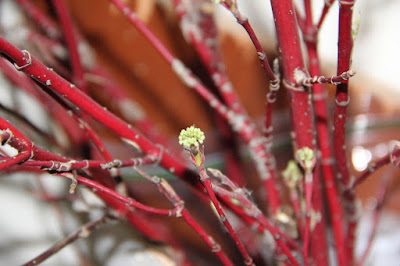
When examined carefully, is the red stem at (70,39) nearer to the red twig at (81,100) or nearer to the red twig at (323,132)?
the red twig at (81,100)

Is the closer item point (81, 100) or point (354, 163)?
point (81, 100)

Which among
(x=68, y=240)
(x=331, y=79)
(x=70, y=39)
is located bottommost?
(x=68, y=240)

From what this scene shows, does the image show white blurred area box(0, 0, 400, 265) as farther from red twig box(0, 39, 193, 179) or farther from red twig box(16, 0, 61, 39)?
red twig box(0, 39, 193, 179)

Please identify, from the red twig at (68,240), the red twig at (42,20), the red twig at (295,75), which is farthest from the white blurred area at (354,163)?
the red twig at (295,75)

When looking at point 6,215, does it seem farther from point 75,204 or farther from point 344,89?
point 344,89

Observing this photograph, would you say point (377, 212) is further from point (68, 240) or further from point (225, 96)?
point (68, 240)

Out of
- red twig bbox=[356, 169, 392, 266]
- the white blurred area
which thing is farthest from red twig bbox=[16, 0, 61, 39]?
red twig bbox=[356, 169, 392, 266]

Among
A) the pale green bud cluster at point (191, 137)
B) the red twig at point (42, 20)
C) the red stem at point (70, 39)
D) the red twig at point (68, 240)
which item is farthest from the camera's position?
the red twig at point (42, 20)

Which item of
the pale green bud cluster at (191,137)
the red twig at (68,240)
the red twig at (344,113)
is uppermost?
the red twig at (344,113)

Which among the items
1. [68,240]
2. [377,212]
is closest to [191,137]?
[68,240]
